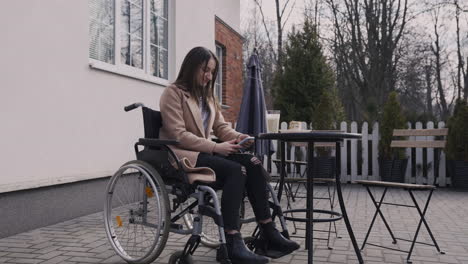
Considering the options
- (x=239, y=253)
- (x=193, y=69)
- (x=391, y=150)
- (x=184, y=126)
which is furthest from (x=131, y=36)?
(x=391, y=150)

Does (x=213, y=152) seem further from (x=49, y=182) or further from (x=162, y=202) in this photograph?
(x=49, y=182)

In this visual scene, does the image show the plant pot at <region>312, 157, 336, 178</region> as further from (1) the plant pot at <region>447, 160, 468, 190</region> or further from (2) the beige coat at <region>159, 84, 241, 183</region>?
(2) the beige coat at <region>159, 84, 241, 183</region>

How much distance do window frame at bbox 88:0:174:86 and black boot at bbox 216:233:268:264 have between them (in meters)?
3.09

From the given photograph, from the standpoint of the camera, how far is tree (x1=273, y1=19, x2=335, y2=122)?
11.6m

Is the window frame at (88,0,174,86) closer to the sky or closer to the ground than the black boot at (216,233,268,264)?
closer to the sky

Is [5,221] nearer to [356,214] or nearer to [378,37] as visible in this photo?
[356,214]

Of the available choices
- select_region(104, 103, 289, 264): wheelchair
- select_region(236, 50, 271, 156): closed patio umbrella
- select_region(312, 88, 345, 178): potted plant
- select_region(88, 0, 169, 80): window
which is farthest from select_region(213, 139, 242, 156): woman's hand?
select_region(312, 88, 345, 178): potted plant

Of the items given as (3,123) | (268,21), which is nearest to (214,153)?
(3,123)

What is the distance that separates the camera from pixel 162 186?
288 centimetres

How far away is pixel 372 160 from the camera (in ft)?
31.2

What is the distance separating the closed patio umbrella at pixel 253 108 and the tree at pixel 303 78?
19.5 ft

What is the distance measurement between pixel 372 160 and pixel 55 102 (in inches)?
258

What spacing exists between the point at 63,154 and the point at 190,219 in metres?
1.68

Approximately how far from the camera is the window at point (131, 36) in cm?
554
